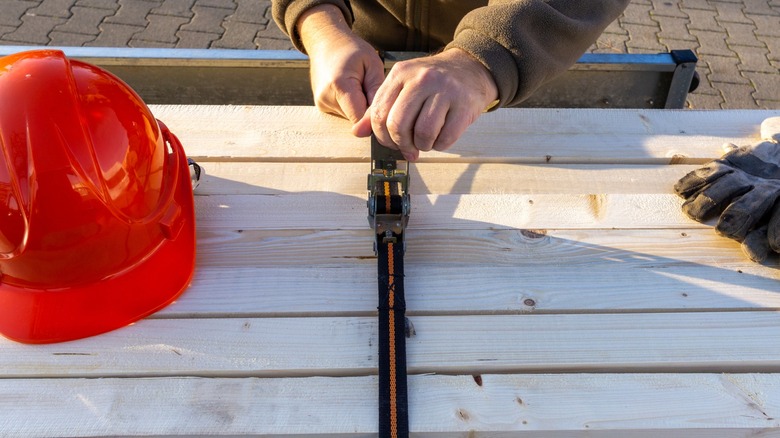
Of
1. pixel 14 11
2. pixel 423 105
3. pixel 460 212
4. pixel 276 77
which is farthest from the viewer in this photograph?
pixel 14 11

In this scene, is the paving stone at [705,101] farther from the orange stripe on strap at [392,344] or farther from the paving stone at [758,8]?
the orange stripe on strap at [392,344]

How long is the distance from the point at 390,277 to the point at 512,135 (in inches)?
25.9

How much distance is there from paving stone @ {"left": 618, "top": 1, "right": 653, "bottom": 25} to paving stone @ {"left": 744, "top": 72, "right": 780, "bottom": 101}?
A: 0.73 meters

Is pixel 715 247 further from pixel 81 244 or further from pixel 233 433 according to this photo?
pixel 81 244

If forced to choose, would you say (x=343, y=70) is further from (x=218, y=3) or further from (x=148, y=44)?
(x=218, y=3)

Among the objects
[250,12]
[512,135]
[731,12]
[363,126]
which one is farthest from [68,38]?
[731,12]

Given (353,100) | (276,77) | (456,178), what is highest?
(353,100)

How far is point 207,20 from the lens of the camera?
4.11 meters

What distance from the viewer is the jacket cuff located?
1.35m

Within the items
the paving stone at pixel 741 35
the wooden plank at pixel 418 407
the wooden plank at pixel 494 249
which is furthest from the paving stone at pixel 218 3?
the wooden plank at pixel 418 407

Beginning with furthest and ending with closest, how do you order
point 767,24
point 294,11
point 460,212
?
point 767,24 < point 294,11 < point 460,212

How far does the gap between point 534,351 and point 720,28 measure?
3.84 m

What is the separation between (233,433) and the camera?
3.51ft

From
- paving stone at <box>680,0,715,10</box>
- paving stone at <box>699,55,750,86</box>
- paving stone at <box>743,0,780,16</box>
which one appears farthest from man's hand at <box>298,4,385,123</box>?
paving stone at <box>743,0,780,16</box>
